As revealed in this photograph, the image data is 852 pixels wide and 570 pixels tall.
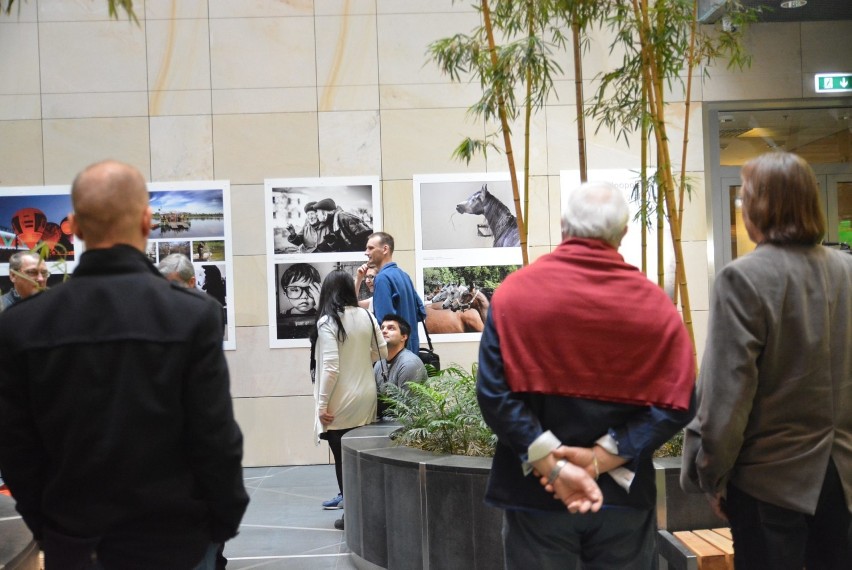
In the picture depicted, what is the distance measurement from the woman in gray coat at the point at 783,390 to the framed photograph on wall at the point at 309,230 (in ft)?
22.5

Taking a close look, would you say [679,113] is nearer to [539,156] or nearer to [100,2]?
[539,156]

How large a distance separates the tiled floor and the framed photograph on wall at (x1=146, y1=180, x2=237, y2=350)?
1.61 metres

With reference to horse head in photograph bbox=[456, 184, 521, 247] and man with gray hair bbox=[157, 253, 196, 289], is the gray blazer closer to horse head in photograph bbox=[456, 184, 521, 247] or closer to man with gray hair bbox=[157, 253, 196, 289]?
man with gray hair bbox=[157, 253, 196, 289]

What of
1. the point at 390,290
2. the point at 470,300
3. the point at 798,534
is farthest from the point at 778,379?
the point at 470,300

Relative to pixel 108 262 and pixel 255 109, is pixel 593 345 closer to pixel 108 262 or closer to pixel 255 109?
pixel 108 262

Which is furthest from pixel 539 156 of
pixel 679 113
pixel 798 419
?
pixel 798 419

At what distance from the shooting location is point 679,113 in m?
9.49

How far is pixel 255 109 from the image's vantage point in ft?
31.0

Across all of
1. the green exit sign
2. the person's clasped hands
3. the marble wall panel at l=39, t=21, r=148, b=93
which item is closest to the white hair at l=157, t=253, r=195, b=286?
the person's clasped hands

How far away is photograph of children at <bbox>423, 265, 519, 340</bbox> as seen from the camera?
9.47m

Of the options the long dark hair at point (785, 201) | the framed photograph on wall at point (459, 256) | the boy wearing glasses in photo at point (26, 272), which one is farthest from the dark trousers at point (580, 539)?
the framed photograph on wall at point (459, 256)

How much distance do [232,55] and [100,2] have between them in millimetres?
1456

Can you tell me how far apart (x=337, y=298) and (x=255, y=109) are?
3.83 m

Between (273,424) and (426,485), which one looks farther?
(273,424)
